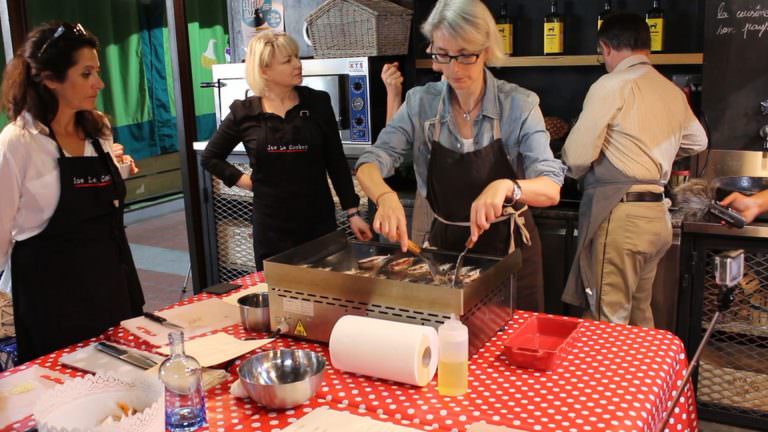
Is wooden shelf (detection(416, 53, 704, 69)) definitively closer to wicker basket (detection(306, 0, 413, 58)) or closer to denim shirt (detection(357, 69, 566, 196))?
wicker basket (detection(306, 0, 413, 58))

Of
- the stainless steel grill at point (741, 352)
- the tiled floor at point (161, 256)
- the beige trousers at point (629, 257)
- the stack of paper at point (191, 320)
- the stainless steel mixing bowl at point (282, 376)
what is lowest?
the tiled floor at point (161, 256)

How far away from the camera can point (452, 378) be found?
63.4 inches

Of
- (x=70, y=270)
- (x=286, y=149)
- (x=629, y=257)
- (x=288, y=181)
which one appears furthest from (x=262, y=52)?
(x=629, y=257)

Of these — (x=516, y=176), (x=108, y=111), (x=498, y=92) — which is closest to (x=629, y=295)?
(x=516, y=176)

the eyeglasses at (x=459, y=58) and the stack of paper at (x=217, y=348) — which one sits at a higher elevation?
the eyeglasses at (x=459, y=58)

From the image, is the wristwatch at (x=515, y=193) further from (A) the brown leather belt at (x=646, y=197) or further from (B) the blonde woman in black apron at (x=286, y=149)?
(A) the brown leather belt at (x=646, y=197)

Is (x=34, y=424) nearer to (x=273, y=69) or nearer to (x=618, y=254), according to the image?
(x=273, y=69)

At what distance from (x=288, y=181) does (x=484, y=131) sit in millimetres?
1015

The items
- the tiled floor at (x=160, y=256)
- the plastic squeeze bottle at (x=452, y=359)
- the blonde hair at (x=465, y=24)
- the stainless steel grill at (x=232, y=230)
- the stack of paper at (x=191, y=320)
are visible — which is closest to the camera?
the plastic squeeze bottle at (x=452, y=359)

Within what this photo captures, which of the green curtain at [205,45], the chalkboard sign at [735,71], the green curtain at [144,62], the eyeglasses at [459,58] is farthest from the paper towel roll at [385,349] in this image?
the green curtain at [205,45]

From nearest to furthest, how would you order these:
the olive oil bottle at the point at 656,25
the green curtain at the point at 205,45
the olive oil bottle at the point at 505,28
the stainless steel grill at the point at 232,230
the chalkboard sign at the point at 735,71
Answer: the chalkboard sign at the point at 735,71
the olive oil bottle at the point at 656,25
the olive oil bottle at the point at 505,28
the stainless steel grill at the point at 232,230
the green curtain at the point at 205,45

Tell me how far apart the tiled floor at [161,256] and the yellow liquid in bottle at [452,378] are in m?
3.77

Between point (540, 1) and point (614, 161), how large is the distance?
47.1 inches

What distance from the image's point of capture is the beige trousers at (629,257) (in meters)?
3.21
